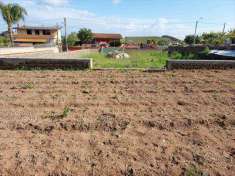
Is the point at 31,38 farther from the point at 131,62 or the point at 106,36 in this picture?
the point at 131,62

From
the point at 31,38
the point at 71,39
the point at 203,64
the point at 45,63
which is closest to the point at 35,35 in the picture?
the point at 31,38

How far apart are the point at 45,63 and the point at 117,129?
779cm

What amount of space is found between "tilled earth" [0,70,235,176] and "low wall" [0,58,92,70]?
123 inches

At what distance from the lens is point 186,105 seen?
6086 mm

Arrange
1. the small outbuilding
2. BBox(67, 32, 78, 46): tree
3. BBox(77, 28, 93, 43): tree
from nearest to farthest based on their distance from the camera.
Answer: BBox(67, 32, 78, 46): tree → BBox(77, 28, 93, 43): tree → the small outbuilding

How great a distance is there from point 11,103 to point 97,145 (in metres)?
3.20

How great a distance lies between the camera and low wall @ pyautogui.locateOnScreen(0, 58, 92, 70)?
11.3 m

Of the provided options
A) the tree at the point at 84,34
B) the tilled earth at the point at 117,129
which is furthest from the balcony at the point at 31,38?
the tilled earth at the point at 117,129

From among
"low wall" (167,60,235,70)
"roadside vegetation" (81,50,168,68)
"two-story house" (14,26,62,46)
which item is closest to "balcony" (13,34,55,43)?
"two-story house" (14,26,62,46)

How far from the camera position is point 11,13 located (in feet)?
117

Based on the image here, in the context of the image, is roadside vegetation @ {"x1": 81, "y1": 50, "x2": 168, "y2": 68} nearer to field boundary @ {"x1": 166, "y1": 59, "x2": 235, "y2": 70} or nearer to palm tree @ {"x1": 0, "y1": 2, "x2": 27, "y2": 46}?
field boundary @ {"x1": 166, "y1": 59, "x2": 235, "y2": 70}

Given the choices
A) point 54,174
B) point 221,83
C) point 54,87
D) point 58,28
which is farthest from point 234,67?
point 58,28

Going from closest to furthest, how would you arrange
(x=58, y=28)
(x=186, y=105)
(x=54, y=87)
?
(x=186, y=105) → (x=54, y=87) → (x=58, y=28)

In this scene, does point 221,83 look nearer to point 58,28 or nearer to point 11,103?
point 11,103
